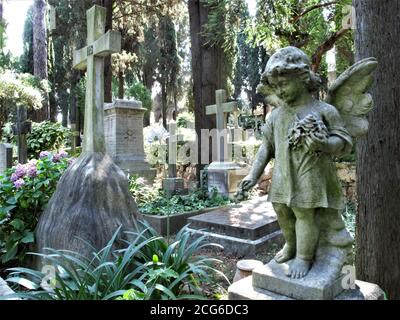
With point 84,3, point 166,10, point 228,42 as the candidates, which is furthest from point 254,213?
point 84,3

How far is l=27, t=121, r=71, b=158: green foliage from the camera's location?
403 inches

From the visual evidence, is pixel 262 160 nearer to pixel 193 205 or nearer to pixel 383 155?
pixel 383 155

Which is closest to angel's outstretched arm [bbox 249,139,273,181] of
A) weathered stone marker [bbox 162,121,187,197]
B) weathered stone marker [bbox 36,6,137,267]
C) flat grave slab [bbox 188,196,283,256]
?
weathered stone marker [bbox 36,6,137,267]

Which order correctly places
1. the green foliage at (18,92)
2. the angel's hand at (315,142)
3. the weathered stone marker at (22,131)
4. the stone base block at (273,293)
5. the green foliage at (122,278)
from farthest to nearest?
1. the green foliage at (18,92)
2. the weathered stone marker at (22,131)
3. the green foliage at (122,278)
4. the stone base block at (273,293)
5. the angel's hand at (315,142)

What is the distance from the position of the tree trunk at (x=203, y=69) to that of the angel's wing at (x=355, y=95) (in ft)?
24.5

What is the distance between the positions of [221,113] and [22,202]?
5843 mm

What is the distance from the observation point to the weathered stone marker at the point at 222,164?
28.3 feet

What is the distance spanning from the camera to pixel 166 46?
24906 millimetres

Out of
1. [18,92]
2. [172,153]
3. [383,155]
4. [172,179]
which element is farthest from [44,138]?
[383,155]

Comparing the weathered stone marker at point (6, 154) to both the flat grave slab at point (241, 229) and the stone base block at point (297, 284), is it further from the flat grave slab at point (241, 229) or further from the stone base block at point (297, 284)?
the stone base block at point (297, 284)

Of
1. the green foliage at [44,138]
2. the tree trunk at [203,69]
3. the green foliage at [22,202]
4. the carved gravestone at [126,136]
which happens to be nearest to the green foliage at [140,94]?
the green foliage at [44,138]

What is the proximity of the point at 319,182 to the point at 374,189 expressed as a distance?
1235 mm

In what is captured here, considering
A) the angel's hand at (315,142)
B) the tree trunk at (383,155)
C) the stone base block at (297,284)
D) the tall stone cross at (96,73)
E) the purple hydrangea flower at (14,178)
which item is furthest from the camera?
the tall stone cross at (96,73)
